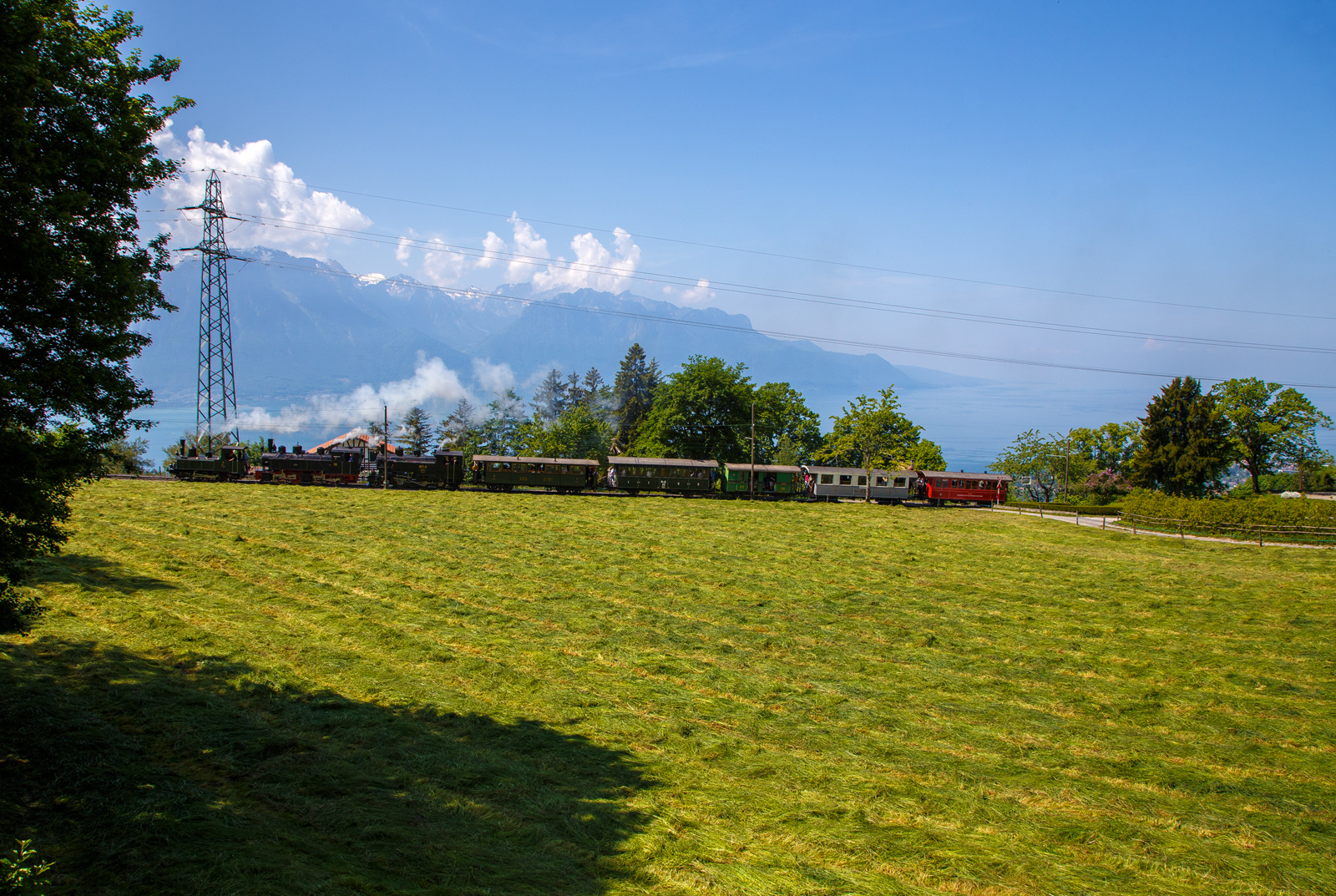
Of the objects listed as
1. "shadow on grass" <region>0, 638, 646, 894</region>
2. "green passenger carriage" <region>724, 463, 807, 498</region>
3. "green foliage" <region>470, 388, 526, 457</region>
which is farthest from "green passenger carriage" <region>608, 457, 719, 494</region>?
"green foliage" <region>470, 388, 526, 457</region>

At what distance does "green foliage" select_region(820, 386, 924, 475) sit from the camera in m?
63.5

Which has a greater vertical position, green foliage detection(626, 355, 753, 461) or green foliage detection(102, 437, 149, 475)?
green foliage detection(626, 355, 753, 461)

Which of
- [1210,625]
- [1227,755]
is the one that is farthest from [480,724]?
A: [1210,625]

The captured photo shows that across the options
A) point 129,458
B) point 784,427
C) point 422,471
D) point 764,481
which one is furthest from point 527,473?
point 784,427

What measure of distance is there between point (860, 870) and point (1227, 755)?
30.2ft

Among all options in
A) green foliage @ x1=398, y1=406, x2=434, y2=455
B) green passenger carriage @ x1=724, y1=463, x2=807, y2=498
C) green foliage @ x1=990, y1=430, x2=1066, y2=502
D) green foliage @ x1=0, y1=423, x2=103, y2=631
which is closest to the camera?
green foliage @ x1=0, y1=423, x2=103, y2=631

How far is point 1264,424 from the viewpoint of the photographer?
6481 centimetres

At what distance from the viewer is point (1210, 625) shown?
801 inches

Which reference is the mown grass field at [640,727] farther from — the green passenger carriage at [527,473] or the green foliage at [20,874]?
the green passenger carriage at [527,473]

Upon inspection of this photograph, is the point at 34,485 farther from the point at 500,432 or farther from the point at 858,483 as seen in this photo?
the point at 500,432

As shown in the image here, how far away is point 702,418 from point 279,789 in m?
63.0

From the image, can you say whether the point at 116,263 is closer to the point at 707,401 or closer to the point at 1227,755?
the point at 1227,755

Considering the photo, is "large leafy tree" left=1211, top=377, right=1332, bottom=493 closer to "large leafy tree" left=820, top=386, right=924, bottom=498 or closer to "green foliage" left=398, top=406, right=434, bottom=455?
"large leafy tree" left=820, top=386, right=924, bottom=498

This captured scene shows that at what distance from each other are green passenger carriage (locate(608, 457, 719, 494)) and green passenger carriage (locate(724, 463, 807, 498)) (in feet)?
6.98
